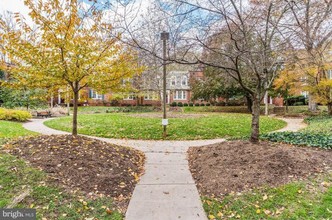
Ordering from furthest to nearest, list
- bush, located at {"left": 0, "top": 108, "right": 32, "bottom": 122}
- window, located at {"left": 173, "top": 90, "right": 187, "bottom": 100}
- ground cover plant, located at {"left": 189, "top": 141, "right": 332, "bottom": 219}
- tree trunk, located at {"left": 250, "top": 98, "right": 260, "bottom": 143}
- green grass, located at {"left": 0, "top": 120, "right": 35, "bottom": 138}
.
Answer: window, located at {"left": 173, "top": 90, "right": 187, "bottom": 100}, bush, located at {"left": 0, "top": 108, "right": 32, "bottom": 122}, green grass, located at {"left": 0, "top": 120, "right": 35, "bottom": 138}, tree trunk, located at {"left": 250, "top": 98, "right": 260, "bottom": 143}, ground cover plant, located at {"left": 189, "top": 141, "right": 332, "bottom": 219}

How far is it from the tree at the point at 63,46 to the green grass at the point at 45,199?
263cm

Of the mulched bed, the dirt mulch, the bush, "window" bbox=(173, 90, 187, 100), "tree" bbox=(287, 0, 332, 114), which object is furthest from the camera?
"window" bbox=(173, 90, 187, 100)

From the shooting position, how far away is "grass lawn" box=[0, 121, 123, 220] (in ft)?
10.3

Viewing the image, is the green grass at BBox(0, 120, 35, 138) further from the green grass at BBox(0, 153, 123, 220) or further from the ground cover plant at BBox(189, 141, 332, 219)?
the ground cover plant at BBox(189, 141, 332, 219)

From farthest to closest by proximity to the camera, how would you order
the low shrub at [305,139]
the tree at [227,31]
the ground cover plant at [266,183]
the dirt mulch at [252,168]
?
1. the low shrub at [305,139]
2. the tree at [227,31]
3. the dirt mulch at [252,168]
4. the ground cover plant at [266,183]

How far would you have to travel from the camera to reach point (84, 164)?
4609mm

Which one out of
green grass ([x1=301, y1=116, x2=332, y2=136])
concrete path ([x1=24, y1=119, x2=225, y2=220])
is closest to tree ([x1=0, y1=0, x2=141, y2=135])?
concrete path ([x1=24, y1=119, x2=225, y2=220])

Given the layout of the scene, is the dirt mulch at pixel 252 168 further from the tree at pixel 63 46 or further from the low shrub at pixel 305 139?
the tree at pixel 63 46

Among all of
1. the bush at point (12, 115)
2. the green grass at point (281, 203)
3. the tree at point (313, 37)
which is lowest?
the green grass at point (281, 203)

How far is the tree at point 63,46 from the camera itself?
18.0 ft

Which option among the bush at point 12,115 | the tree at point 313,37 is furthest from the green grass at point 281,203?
the bush at point 12,115

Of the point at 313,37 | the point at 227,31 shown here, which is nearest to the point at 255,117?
the point at 227,31

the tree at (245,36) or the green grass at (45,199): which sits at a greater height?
the tree at (245,36)

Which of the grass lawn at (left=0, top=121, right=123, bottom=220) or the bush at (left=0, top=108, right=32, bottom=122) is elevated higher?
the bush at (left=0, top=108, right=32, bottom=122)
